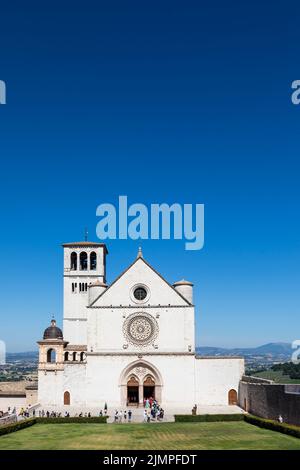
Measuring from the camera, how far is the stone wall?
116 ft

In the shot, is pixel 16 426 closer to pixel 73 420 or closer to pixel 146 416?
pixel 73 420

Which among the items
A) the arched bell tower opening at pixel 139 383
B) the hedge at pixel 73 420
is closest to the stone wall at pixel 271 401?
the arched bell tower opening at pixel 139 383

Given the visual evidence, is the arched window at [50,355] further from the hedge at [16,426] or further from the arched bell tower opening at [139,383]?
the hedge at [16,426]

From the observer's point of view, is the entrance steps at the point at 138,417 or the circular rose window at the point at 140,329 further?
the circular rose window at the point at 140,329

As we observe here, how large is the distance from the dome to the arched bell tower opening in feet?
24.0

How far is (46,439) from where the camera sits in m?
32.8

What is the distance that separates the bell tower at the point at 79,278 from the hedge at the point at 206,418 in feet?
58.1

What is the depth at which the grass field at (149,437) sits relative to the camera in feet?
97.3

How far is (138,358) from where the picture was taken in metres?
51.0

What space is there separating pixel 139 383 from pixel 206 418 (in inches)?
422

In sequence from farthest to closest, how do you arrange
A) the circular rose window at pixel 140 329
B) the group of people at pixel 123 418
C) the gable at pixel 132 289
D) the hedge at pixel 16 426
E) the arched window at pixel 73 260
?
1. the arched window at pixel 73 260
2. the gable at pixel 132 289
3. the circular rose window at pixel 140 329
4. the group of people at pixel 123 418
5. the hedge at pixel 16 426
